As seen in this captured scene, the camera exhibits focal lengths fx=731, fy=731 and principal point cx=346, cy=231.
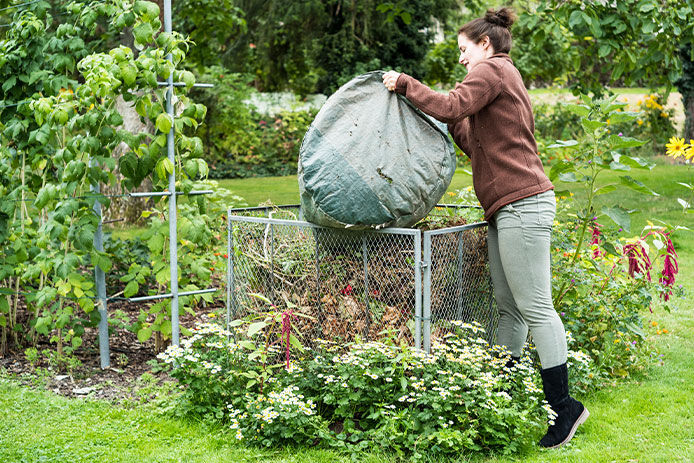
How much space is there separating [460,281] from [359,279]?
1.59ft

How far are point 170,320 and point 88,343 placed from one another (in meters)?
0.77

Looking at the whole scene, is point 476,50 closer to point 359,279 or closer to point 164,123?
point 359,279

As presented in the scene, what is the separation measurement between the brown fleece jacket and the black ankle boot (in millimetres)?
751

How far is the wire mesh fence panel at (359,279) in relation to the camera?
10.9 feet

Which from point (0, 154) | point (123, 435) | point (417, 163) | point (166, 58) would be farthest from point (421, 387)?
point (0, 154)

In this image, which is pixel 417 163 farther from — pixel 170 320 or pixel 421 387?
pixel 170 320

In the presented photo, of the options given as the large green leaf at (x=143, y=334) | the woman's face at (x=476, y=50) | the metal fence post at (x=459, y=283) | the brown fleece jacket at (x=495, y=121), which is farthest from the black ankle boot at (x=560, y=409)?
the large green leaf at (x=143, y=334)

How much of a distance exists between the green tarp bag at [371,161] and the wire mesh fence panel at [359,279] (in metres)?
0.17

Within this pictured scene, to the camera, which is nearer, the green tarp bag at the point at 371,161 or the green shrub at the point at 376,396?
the green shrub at the point at 376,396

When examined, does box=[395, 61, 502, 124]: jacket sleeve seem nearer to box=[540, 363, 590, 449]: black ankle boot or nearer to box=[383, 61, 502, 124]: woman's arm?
box=[383, 61, 502, 124]: woman's arm

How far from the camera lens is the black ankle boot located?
311cm

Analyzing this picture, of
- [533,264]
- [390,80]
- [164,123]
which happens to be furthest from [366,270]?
[164,123]

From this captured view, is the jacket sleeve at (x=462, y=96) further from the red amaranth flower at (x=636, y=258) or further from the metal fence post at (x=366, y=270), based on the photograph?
the red amaranth flower at (x=636, y=258)

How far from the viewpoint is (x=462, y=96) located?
3.07 metres
